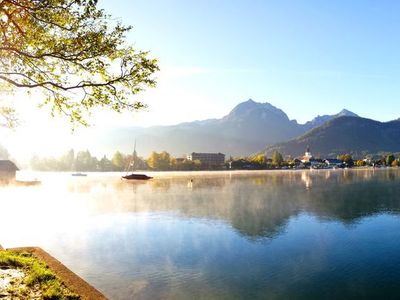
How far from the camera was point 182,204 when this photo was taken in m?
75.5

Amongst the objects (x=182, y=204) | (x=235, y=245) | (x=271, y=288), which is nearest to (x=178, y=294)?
(x=271, y=288)

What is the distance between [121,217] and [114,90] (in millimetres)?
41090

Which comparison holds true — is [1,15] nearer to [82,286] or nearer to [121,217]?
[82,286]

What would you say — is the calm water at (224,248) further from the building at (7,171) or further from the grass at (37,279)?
the building at (7,171)

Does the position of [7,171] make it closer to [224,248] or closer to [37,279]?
[224,248]

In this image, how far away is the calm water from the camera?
26.3 metres

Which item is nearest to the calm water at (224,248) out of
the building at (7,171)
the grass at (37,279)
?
the grass at (37,279)

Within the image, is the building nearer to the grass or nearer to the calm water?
the calm water

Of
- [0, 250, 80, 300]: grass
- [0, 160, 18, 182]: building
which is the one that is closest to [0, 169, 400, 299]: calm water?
[0, 250, 80, 300]: grass

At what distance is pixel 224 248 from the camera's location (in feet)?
125

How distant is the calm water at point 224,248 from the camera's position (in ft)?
86.4

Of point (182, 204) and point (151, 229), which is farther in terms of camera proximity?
point (182, 204)

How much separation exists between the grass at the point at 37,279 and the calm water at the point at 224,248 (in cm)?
500

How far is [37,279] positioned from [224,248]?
21.5 meters
